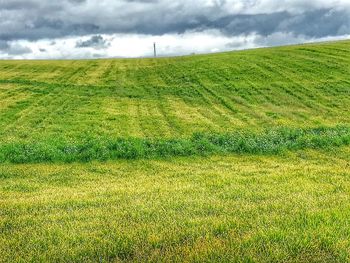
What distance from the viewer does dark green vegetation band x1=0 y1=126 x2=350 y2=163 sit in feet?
60.7

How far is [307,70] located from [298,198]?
122 ft

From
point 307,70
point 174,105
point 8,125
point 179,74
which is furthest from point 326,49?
point 8,125

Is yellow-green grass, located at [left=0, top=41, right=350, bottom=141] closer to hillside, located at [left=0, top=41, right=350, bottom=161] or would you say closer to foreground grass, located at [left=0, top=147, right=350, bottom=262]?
hillside, located at [left=0, top=41, right=350, bottom=161]

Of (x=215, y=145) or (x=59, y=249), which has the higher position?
(x=59, y=249)

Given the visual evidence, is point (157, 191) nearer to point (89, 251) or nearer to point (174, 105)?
point (89, 251)

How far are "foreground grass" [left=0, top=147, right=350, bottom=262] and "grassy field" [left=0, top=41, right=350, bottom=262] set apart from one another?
33 mm

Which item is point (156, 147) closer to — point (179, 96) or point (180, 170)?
point (180, 170)

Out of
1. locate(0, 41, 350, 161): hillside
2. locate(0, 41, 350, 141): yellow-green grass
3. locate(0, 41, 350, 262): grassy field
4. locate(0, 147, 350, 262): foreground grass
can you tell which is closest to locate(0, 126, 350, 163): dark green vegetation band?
locate(0, 41, 350, 262): grassy field

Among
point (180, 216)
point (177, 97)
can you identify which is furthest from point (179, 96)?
point (180, 216)

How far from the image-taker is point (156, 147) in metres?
19.6

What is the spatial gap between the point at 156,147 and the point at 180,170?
3790 mm

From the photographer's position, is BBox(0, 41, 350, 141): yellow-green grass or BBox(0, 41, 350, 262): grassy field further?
BBox(0, 41, 350, 141): yellow-green grass

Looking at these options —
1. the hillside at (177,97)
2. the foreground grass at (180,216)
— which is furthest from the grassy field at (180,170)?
the hillside at (177,97)

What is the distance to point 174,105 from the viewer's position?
35.4 m
